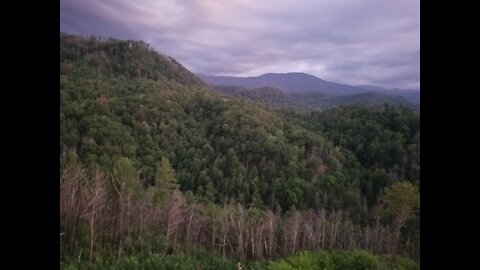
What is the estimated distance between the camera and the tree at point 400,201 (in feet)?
12.7

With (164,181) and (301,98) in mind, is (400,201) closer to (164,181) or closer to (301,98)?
(301,98)

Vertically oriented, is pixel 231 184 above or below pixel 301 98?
below

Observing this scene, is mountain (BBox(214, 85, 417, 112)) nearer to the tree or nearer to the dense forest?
the dense forest

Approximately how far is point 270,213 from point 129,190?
6.11 ft

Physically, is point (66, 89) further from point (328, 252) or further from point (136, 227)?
point (328, 252)

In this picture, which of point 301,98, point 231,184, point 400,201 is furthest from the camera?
point 301,98

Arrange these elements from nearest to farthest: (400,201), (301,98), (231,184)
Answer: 1. (400,201)
2. (231,184)
3. (301,98)

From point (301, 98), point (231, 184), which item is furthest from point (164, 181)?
point (301, 98)

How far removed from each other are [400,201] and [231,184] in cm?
209

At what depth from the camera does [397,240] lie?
160 inches

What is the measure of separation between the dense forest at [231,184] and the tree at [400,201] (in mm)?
14

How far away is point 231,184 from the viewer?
5.00m

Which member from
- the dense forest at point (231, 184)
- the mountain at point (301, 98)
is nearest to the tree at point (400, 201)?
the dense forest at point (231, 184)
